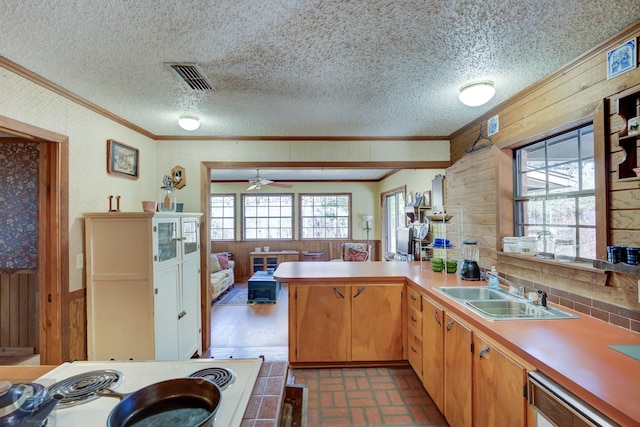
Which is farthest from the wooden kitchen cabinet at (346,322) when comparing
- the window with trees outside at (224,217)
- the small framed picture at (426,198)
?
the window with trees outside at (224,217)

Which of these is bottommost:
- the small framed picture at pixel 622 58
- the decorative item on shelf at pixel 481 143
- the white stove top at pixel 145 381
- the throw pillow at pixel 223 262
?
the throw pillow at pixel 223 262

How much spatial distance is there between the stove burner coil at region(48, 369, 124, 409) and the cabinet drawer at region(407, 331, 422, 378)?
2154mm

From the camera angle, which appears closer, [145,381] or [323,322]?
[145,381]

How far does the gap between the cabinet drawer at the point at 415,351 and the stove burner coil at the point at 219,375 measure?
6.15ft

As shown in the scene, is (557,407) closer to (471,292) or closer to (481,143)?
(471,292)

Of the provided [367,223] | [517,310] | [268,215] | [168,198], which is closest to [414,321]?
[517,310]

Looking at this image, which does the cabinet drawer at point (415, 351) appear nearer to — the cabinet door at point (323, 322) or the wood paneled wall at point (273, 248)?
the cabinet door at point (323, 322)

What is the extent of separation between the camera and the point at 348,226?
7.88 meters

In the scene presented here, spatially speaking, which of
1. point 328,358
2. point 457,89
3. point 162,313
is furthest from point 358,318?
point 457,89

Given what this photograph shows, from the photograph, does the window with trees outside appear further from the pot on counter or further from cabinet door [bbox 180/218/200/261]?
the pot on counter

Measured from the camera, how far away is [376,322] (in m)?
2.74

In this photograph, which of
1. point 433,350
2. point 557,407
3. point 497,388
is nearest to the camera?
point 557,407

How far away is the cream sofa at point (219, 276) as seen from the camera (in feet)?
17.1

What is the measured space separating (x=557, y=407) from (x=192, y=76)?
8.21 feet
